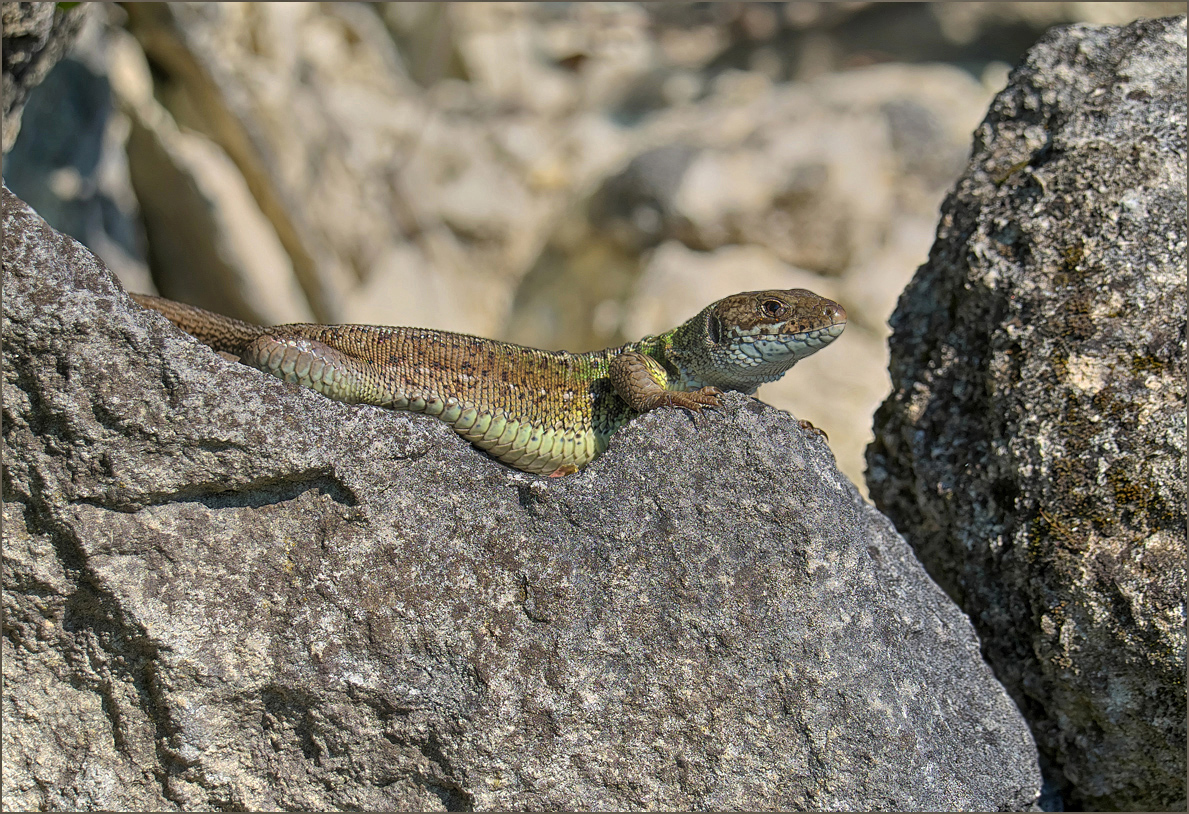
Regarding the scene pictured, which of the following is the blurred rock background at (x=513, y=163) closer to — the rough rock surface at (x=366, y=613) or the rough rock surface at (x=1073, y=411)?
the rough rock surface at (x=366, y=613)

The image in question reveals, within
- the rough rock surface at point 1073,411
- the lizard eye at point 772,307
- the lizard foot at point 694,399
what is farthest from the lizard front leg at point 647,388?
the rough rock surface at point 1073,411

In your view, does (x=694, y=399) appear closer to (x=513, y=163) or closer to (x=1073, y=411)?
(x=1073, y=411)

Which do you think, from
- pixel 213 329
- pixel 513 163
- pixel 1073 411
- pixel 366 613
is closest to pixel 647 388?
pixel 366 613

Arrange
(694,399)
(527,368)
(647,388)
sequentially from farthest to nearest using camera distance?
(527,368) → (647,388) → (694,399)

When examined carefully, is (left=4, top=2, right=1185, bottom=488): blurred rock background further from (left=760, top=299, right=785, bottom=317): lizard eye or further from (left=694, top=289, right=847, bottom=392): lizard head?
(left=760, top=299, right=785, bottom=317): lizard eye

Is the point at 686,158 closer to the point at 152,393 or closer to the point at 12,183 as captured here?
the point at 12,183

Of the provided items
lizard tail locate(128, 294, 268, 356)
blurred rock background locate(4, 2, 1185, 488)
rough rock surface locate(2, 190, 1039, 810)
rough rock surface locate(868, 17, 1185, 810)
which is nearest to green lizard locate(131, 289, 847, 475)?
lizard tail locate(128, 294, 268, 356)
